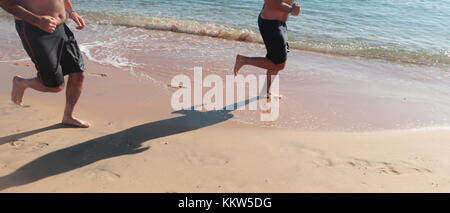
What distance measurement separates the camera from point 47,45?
2.94 metres

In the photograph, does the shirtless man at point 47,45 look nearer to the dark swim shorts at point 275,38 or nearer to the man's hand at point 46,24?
the man's hand at point 46,24

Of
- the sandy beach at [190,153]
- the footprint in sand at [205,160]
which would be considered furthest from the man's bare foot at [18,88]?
the footprint in sand at [205,160]

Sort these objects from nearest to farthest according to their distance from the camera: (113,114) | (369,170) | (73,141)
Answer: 1. (369,170)
2. (73,141)
3. (113,114)

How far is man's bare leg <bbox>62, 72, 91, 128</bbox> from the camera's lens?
132 inches

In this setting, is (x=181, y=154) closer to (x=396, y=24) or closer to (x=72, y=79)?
(x=72, y=79)

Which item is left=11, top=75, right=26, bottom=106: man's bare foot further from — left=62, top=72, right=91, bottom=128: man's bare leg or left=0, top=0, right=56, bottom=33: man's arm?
left=0, top=0, right=56, bottom=33: man's arm

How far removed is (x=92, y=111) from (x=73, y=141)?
0.72 m

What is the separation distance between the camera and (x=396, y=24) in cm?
1091

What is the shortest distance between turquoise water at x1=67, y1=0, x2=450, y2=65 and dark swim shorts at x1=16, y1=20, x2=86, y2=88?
5.66 metres

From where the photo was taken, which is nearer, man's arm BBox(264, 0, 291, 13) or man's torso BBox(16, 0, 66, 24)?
man's torso BBox(16, 0, 66, 24)

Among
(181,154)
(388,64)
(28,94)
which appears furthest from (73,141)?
(388,64)

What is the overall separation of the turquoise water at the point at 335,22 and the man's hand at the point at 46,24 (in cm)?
599

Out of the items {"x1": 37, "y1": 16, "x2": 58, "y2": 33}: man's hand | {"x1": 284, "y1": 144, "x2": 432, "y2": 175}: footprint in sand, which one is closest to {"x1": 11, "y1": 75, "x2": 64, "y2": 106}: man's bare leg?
{"x1": 37, "y1": 16, "x2": 58, "y2": 33}: man's hand
